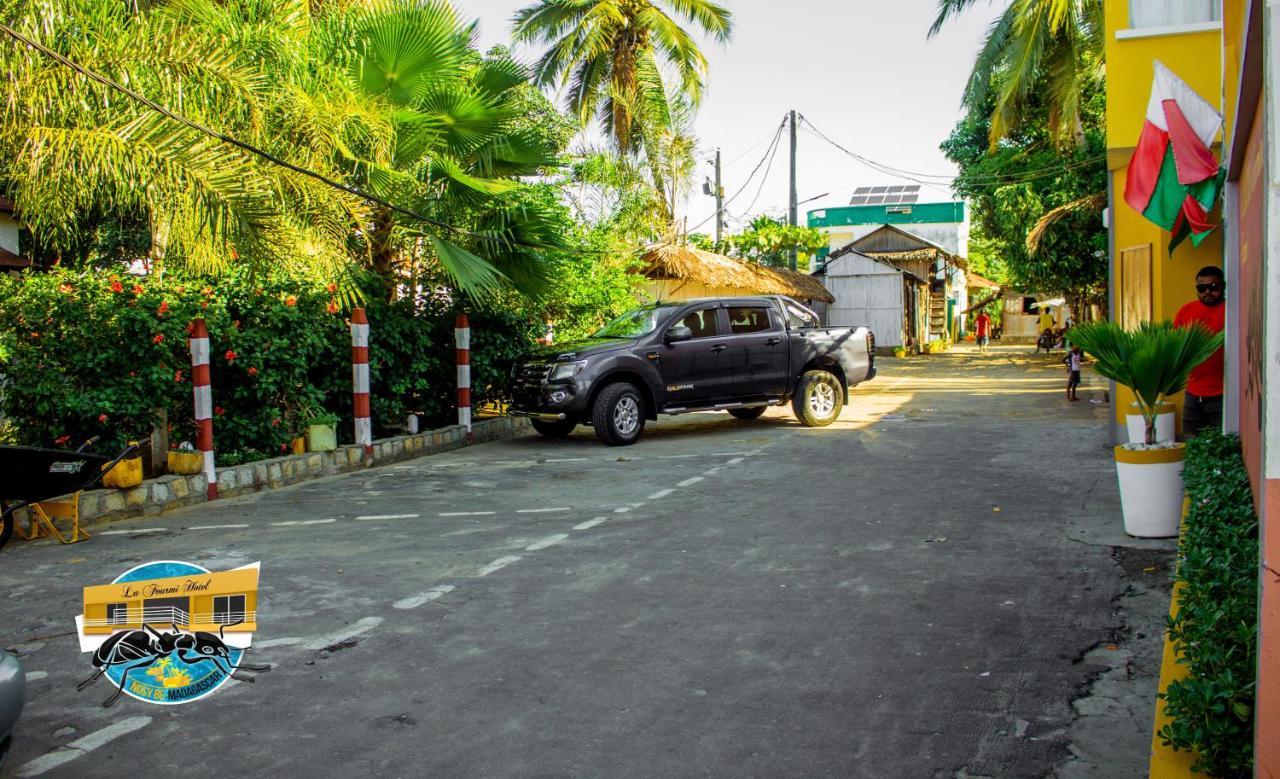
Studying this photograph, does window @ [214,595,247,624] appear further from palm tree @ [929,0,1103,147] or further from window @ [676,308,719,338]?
palm tree @ [929,0,1103,147]

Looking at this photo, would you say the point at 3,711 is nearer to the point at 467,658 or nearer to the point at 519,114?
the point at 467,658

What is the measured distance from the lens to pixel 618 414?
46.1 ft

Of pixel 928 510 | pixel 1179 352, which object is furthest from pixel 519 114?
pixel 1179 352

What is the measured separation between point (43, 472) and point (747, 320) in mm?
9692

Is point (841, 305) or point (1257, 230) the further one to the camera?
point (841, 305)

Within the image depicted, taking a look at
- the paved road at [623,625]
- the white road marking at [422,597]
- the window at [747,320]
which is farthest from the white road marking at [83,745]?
the window at [747,320]

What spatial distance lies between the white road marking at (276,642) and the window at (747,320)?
1025 cm

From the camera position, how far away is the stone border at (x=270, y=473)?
916 centimetres

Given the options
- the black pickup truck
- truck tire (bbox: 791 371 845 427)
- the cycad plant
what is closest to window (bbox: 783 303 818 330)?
the black pickup truck

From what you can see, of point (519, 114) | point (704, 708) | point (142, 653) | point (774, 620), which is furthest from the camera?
point (519, 114)

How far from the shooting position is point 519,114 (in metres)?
13.9

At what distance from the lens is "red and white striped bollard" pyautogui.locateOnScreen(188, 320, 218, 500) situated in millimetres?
10062

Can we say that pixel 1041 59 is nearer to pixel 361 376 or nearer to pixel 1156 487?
pixel 361 376

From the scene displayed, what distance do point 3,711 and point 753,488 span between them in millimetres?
7432
